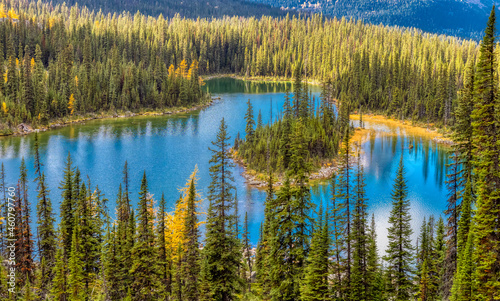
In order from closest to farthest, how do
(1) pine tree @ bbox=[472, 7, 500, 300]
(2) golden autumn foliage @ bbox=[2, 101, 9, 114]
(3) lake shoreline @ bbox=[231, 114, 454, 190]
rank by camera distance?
1. (1) pine tree @ bbox=[472, 7, 500, 300]
2. (3) lake shoreline @ bbox=[231, 114, 454, 190]
3. (2) golden autumn foliage @ bbox=[2, 101, 9, 114]

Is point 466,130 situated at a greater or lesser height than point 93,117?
greater

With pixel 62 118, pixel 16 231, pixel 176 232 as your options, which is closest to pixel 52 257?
pixel 16 231

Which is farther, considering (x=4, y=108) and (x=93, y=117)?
(x=93, y=117)

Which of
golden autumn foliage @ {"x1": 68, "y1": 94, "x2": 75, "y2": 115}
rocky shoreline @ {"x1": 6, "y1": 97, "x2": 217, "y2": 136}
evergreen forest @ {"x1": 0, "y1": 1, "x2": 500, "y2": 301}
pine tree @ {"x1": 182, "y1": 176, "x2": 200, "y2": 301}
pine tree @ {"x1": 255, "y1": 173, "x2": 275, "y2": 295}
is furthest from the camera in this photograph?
golden autumn foliage @ {"x1": 68, "y1": 94, "x2": 75, "y2": 115}

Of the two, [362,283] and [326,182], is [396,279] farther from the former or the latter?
[326,182]

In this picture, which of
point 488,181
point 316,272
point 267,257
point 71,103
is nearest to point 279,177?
point 267,257

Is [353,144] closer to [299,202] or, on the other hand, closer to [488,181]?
[299,202]

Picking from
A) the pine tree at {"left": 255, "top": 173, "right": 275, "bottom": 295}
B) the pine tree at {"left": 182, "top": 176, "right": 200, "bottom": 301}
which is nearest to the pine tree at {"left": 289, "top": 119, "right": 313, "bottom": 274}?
the pine tree at {"left": 255, "top": 173, "right": 275, "bottom": 295}

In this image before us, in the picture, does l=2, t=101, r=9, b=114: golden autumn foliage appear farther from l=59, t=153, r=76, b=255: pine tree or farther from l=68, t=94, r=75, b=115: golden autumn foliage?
l=59, t=153, r=76, b=255: pine tree
